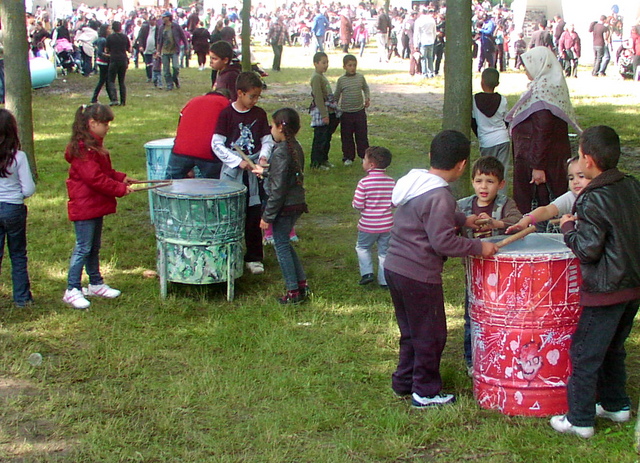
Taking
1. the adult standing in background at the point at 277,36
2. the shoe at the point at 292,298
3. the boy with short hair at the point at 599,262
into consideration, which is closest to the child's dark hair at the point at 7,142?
the shoe at the point at 292,298

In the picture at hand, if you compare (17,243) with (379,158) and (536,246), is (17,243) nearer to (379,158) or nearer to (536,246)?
(379,158)

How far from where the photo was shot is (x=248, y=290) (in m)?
6.54

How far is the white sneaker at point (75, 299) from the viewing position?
6.06 m

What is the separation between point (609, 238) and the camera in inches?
146

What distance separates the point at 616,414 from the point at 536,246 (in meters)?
0.96

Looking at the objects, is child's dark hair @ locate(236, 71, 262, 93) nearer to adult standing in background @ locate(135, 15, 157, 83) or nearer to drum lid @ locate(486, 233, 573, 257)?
drum lid @ locate(486, 233, 573, 257)

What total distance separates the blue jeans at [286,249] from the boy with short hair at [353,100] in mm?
5073

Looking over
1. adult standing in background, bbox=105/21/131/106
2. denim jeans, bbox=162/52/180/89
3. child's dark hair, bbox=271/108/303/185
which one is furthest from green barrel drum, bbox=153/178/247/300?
denim jeans, bbox=162/52/180/89

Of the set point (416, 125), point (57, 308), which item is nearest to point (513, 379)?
point (57, 308)

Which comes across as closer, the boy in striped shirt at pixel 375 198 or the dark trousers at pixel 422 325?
the dark trousers at pixel 422 325

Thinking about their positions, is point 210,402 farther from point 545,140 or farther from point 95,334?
point 545,140

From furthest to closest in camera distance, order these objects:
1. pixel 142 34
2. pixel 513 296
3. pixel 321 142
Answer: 1. pixel 142 34
2. pixel 321 142
3. pixel 513 296

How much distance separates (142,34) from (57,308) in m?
18.1

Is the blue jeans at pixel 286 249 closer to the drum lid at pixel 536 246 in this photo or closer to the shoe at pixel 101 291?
the shoe at pixel 101 291
